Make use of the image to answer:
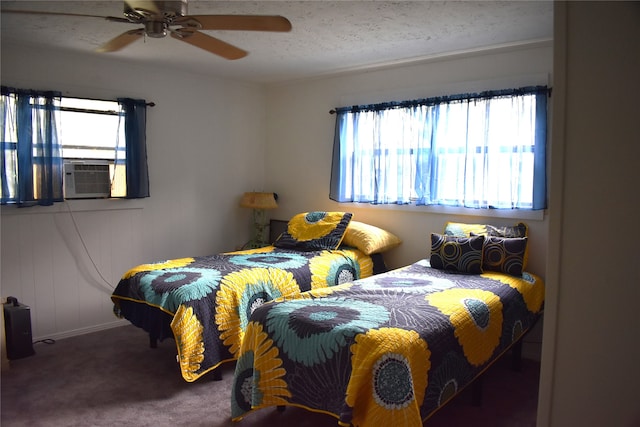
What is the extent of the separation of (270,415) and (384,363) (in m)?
0.95

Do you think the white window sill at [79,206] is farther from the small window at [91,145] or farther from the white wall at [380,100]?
the white wall at [380,100]

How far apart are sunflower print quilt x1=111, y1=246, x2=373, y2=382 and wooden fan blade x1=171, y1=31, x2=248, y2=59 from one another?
1.45 m

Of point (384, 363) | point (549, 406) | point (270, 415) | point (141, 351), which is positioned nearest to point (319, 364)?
point (384, 363)

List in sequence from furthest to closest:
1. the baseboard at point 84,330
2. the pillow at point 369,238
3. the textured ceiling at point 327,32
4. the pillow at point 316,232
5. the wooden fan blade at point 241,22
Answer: the pillow at point 316,232, the pillow at point 369,238, the baseboard at point 84,330, the textured ceiling at point 327,32, the wooden fan blade at point 241,22

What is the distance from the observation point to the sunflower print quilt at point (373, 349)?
1.98 meters

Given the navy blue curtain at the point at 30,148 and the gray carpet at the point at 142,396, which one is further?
the navy blue curtain at the point at 30,148

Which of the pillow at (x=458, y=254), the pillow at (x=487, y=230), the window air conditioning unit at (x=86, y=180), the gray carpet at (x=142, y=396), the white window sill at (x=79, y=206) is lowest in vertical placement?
the gray carpet at (x=142, y=396)

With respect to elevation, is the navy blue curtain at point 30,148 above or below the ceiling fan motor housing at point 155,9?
below

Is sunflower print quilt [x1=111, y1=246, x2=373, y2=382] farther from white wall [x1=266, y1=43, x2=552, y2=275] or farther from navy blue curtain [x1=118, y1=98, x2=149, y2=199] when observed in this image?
navy blue curtain [x1=118, y1=98, x2=149, y2=199]

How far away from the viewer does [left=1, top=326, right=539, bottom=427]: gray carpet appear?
8.32 feet

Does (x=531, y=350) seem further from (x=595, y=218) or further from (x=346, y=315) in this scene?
(x=595, y=218)

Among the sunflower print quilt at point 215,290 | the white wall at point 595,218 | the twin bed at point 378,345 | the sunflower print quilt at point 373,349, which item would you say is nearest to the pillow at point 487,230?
the twin bed at point 378,345

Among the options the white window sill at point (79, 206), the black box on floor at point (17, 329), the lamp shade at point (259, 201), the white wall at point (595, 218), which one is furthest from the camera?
the lamp shade at point (259, 201)

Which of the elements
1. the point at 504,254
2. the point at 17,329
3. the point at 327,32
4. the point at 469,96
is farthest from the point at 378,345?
the point at 17,329
